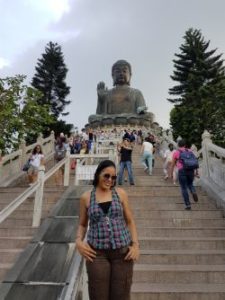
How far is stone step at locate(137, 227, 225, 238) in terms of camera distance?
218 inches

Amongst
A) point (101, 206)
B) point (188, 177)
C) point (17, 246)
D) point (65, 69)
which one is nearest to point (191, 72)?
point (65, 69)

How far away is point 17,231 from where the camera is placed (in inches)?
222

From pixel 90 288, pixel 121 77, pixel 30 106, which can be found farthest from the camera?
pixel 121 77

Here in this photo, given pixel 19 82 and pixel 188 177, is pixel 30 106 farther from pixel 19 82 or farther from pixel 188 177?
pixel 188 177

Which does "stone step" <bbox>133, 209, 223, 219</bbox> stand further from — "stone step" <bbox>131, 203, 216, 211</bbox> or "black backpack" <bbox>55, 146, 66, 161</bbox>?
"black backpack" <bbox>55, 146, 66, 161</bbox>

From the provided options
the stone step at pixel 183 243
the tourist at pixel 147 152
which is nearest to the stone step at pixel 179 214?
the stone step at pixel 183 243

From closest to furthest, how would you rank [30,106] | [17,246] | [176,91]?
[17,246] < [30,106] < [176,91]

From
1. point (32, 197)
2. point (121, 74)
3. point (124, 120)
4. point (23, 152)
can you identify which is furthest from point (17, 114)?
point (121, 74)

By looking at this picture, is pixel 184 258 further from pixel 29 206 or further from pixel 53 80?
pixel 53 80

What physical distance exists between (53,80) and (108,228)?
36.0 meters

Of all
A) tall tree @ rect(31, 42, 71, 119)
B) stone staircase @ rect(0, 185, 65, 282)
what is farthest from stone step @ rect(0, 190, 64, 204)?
tall tree @ rect(31, 42, 71, 119)

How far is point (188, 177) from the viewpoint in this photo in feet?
21.8

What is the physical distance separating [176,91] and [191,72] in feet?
8.89

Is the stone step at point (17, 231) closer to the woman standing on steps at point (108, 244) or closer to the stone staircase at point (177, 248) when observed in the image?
the stone staircase at point (177, 248)
